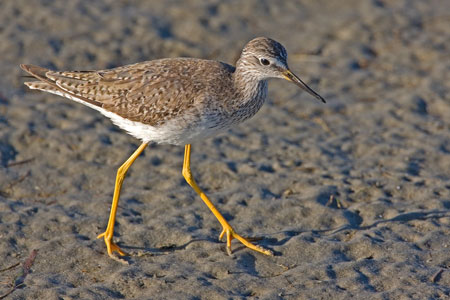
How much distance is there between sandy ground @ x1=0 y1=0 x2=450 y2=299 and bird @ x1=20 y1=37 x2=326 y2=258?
507 mm

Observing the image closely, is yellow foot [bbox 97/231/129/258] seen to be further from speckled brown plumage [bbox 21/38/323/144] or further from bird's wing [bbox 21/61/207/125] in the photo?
bird's wing [bbox 21/61/207/125]

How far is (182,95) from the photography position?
313 inches

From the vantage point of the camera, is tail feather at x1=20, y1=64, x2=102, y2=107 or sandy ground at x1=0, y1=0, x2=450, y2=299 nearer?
sandy ground at x1=0, y1=0, x2=450, y2=299

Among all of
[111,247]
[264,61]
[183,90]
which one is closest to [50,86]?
[183,90]

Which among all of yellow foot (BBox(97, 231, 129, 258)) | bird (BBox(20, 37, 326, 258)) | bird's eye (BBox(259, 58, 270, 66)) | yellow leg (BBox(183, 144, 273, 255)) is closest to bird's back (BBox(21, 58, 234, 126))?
bird (BBox(20, 37, 326, 258))

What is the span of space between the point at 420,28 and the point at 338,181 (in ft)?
17.0

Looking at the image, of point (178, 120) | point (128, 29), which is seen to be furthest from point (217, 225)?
point (128, 29)

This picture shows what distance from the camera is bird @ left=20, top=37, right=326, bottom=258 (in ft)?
25.8

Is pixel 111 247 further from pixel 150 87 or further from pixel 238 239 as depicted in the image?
pixel 150 87

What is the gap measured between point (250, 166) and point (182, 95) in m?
2.24

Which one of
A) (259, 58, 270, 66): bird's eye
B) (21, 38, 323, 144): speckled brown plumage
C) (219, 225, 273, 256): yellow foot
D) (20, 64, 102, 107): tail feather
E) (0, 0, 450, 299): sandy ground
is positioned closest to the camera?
(0, 0, 450, 299): sandy ground

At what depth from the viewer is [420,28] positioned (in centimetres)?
1330

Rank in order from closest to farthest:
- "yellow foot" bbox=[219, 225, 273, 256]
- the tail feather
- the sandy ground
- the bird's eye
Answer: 1. the sandy ground
2. "yellow foot" bbox=[219, 225, 273, 256]
3. the bird's eye
4. the tail feather

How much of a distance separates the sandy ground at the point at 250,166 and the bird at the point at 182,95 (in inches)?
20.0
